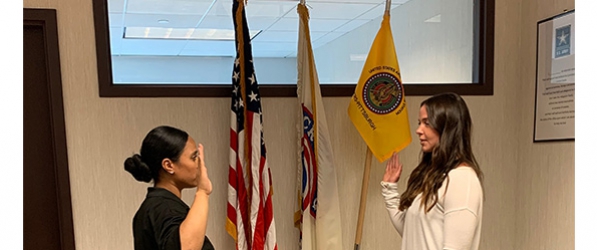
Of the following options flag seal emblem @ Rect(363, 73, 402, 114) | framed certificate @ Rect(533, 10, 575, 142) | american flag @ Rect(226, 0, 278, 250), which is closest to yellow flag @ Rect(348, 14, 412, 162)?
flag seal emblem @ Rect(363, 73, 402, 114)

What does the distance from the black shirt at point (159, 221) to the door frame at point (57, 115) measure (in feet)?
4.63

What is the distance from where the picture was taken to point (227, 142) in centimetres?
310

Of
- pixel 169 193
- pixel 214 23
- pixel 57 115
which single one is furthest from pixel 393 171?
pixel 57 115

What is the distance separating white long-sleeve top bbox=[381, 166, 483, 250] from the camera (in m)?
2.07

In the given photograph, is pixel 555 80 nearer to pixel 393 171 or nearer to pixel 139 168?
pixel 393 171

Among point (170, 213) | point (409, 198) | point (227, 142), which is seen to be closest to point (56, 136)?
point (227, 142)

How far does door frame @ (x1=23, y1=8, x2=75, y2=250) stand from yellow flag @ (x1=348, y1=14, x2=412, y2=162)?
1.51 metres

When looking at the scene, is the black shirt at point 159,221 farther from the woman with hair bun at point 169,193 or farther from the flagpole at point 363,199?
the flagpole at point 363,199

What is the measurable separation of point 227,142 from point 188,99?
31 cm

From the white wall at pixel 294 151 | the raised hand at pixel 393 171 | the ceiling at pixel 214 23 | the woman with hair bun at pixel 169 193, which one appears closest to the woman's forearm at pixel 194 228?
the woman with hair bun at pixel 169 193

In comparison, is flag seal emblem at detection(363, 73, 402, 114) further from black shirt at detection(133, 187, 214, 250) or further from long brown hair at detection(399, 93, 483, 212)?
black shirt at detection(133, 187, 214, 250)

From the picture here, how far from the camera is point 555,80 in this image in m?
3.11

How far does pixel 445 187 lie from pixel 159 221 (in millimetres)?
1072
